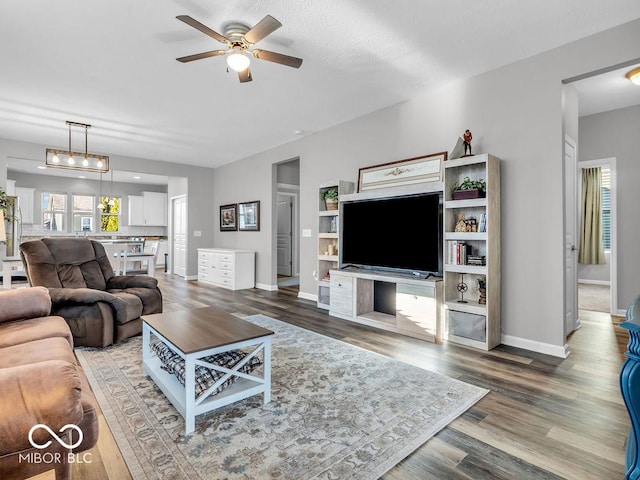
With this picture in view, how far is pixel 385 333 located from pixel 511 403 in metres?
1.62

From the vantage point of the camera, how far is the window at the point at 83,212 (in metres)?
9.65

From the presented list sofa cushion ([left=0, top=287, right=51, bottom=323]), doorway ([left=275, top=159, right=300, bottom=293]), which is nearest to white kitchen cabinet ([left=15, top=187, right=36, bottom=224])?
doorway ([left=275, top=159, right=300, bottom=293])

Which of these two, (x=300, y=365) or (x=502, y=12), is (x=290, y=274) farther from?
(x=502, y=12)

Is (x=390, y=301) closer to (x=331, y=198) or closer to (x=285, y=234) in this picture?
(x=331, y=198)

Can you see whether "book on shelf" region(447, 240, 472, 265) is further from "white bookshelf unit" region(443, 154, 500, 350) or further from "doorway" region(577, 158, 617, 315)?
"doorway" region(577, 158, 617, 315)

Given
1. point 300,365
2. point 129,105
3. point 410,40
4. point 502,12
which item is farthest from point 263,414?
point 129,105

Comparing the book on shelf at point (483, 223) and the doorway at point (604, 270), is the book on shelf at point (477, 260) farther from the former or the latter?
the doorway at point (604, 270)

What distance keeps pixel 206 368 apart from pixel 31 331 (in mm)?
1033

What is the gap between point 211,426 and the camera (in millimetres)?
1896

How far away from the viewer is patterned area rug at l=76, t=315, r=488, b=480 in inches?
62.4

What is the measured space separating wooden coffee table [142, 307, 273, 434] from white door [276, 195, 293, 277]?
5.96 m

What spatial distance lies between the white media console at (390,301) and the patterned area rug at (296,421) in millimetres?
797

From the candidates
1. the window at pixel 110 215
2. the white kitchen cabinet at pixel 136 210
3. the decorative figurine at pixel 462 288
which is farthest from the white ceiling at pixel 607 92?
the window at pixel 110 215

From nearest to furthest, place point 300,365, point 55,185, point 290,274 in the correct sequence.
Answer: point 300,365
point 290,274
point 55,185
